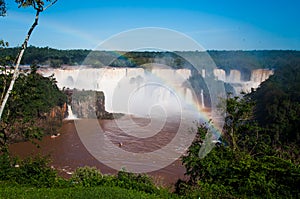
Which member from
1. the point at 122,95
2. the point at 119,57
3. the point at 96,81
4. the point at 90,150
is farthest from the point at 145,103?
the point at 90,150

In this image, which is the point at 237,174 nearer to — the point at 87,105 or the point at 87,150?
the point at 87,150

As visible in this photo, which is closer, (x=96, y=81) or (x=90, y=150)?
(x=90, y=150)

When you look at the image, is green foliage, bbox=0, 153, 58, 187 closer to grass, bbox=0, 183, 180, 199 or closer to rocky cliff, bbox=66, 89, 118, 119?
grass, bbox=0, 183, 180, 199

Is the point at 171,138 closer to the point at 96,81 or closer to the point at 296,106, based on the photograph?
the point at 296,106

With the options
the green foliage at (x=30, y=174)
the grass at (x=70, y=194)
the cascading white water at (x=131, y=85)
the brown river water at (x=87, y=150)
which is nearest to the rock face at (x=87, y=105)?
the cascading white water at (x=131, y=85)

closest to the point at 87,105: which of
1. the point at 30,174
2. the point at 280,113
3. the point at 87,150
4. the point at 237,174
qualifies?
the point at 87,150

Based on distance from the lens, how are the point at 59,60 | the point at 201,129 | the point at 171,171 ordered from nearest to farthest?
the point at 201,129 < the point at 171,171 < the point at 59,60
